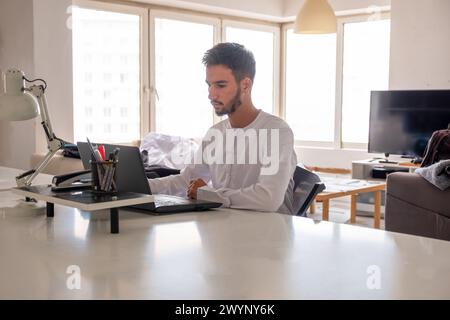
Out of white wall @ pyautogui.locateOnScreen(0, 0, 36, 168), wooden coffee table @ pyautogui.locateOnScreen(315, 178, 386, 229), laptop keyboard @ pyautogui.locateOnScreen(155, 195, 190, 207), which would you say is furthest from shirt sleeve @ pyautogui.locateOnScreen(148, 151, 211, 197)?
white wall @ pyautogui.locateOnScreen(0, 0, 36, 168)

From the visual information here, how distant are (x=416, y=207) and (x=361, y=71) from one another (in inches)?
135

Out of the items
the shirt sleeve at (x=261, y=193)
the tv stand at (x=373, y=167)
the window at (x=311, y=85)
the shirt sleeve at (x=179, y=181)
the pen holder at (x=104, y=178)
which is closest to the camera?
the pen holder at (x=104, y=178)

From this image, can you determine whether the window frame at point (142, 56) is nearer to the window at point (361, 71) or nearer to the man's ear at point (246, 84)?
the window at point (361, 71)

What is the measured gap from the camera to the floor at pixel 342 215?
5752 millimetres

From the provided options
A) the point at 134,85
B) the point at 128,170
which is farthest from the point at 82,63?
the point at 128,170

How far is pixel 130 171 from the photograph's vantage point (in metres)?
1.79

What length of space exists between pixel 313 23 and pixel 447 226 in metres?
2.38

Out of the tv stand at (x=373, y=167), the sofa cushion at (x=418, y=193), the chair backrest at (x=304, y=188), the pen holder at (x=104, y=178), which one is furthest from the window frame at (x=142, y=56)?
the pen holder at (x=104, y=178)

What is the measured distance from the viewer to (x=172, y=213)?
1788 mm

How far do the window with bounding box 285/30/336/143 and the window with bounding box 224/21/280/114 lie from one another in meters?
0.17

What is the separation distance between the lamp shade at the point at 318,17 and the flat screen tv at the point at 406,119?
1.26 meters

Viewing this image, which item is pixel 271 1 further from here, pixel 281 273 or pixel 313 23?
pixel 281 273

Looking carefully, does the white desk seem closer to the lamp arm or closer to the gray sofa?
the lamp arm

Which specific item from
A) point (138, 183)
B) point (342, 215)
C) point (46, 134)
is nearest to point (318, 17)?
point (342, 215)
